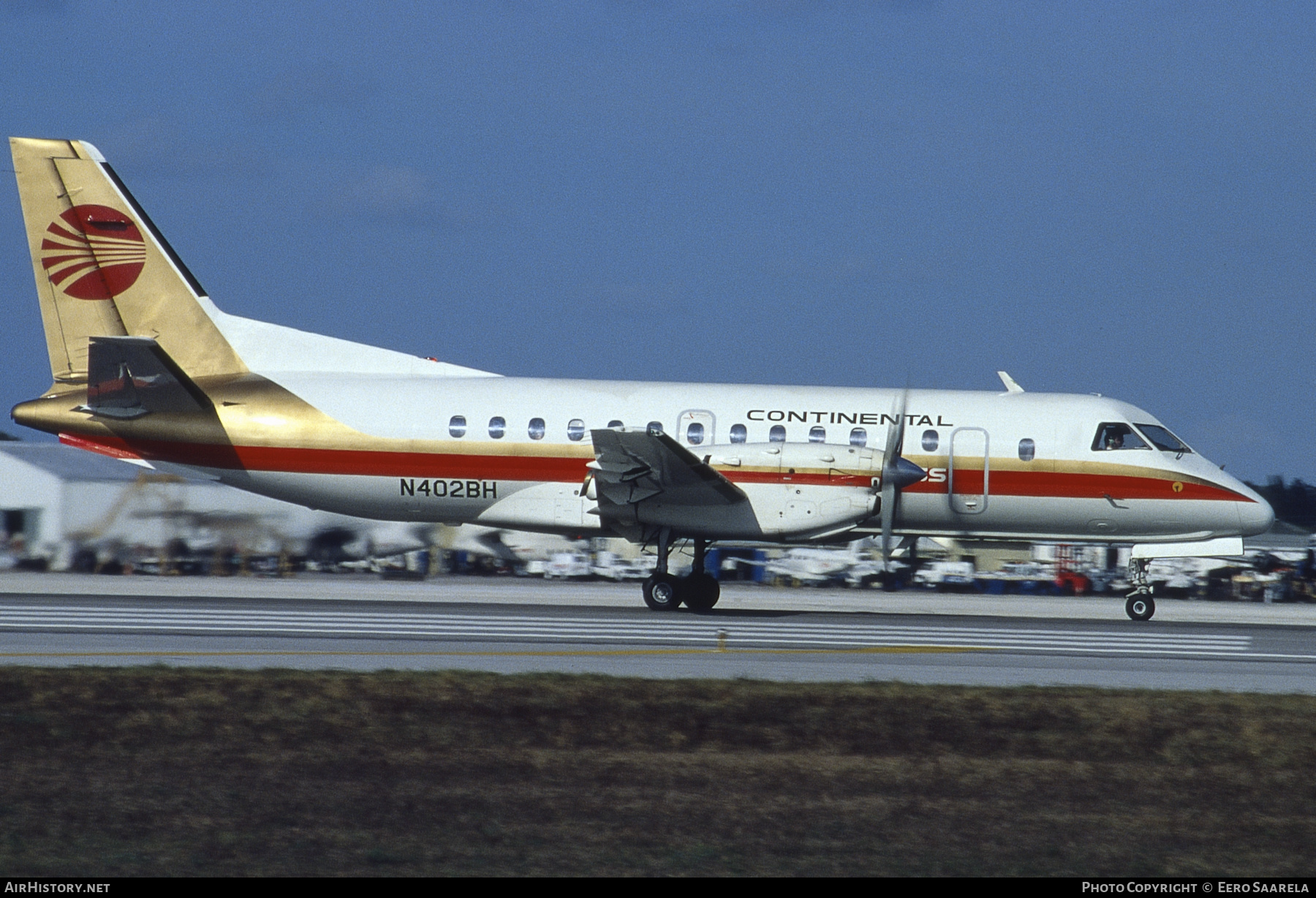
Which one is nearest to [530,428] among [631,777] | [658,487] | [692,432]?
[658,487]

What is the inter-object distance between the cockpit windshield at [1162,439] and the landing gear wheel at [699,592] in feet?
25.2

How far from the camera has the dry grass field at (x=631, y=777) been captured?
737 centimetres

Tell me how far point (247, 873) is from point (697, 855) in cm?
248

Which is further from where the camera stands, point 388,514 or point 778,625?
point 388,514

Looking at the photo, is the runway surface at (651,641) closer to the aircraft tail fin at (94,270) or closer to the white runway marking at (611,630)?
the white runway marking at (611,630)

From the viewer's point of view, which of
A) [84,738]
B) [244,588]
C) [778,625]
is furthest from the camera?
[244,588]

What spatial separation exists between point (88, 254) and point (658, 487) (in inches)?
420

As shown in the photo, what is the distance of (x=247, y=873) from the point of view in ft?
22.1

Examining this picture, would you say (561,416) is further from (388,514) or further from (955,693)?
(955,693)

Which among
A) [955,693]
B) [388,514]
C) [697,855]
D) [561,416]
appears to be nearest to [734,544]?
[561,416]

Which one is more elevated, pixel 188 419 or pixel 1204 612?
pixel 188 419

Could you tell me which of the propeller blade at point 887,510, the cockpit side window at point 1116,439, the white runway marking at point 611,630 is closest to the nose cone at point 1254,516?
the cockpit side window at point 1116,439

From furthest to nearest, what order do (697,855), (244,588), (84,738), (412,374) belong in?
(244,588)
(412,374)
(84,738)
(697,855)

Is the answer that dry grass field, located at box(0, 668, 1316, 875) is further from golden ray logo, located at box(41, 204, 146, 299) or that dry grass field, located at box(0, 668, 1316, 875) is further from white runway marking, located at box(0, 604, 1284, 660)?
golden ray logo, located at box(41, 204, 146, 299)
